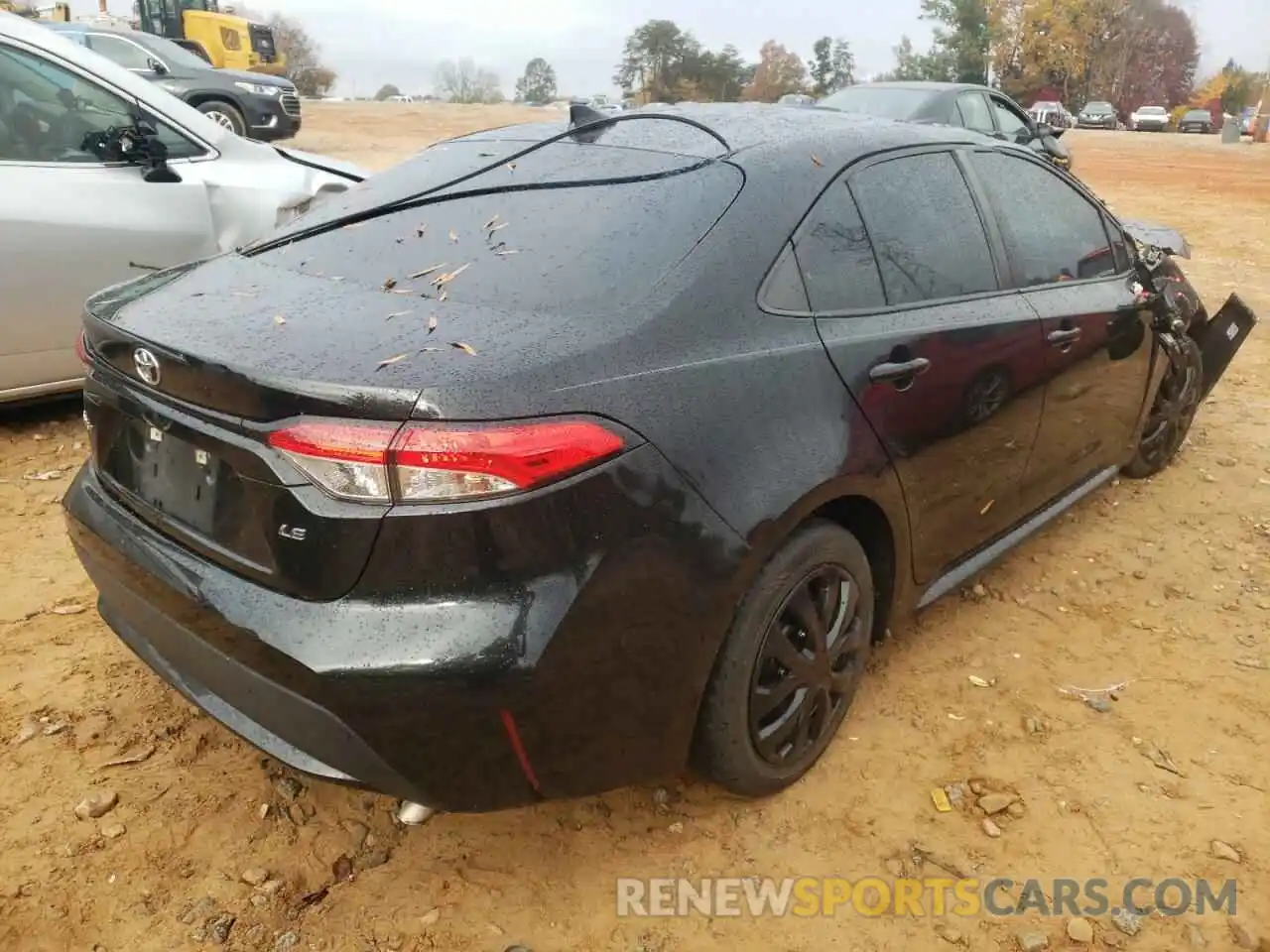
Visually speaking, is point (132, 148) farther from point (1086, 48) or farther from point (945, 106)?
point (1086, 48)

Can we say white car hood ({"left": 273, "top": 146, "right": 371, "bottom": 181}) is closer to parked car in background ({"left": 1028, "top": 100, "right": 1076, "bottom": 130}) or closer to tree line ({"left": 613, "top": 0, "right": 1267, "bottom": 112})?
parked car in background ({"left": 1028, "top": 100, "right": 1076, "bottom": 130})

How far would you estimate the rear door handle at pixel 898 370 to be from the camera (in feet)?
7.81

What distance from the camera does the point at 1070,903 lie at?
222 cm

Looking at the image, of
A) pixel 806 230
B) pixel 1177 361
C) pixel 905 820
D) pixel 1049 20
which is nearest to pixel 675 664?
pixel 905 820

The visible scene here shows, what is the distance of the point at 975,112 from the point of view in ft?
36.4

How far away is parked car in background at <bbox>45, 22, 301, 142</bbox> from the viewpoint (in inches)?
534

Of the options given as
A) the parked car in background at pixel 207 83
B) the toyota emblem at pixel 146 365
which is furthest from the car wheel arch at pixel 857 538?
the parked car in background at pixel 207 83

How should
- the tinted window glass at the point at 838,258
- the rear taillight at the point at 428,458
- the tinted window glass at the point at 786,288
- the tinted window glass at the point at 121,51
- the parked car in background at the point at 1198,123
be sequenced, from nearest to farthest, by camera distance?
the rear taillight at the point at 428,458 < the tinted window glass at the point at 786,288 < the tinted window glass at the point at 838,258 < the tinted window glass at the point at 121,51 < the parked car in background at the point at 1198,123

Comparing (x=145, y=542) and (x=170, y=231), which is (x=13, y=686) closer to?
(x=145, y=542)

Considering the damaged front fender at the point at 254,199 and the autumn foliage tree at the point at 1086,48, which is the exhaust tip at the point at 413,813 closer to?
the damaged front fender at the point at 254,199

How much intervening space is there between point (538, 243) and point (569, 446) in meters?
0.71

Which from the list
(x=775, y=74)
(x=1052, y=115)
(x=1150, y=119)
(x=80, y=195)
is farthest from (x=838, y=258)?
(x=775, y=74)

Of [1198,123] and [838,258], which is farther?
[1198,123]

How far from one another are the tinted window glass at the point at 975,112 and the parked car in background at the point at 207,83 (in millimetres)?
9484
